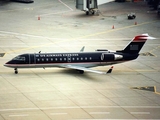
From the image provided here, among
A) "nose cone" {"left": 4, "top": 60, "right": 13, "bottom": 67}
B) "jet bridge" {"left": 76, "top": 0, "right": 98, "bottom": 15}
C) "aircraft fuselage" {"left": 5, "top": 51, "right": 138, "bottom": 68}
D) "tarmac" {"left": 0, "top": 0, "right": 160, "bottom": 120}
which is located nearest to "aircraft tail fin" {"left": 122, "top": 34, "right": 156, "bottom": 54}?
"aircraft fuselage" {"left": 5, "top": 51, "right": 138, "bottom": 68}

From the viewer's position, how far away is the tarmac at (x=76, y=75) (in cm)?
6581

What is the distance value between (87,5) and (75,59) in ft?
159

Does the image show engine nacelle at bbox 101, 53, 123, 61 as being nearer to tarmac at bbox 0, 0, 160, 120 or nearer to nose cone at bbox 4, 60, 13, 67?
tarmac at bbox 0, 0, 160, 120

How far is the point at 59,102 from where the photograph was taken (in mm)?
68375

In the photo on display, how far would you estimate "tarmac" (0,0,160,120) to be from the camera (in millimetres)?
65812

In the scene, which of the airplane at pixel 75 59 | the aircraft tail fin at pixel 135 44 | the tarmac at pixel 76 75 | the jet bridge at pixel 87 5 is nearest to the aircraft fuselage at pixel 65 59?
the airplane at pixel 75 59

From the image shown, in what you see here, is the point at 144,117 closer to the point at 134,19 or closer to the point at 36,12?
the point at 134,19

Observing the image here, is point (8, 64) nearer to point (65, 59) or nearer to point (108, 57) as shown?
point (65, 59)

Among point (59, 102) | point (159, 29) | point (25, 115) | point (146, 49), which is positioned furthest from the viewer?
point (159, 29)

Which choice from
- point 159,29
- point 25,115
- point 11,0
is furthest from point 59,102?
point 11,0

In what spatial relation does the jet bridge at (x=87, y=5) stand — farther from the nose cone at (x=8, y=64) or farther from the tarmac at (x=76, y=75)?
the nose cone at (x=8, y=64)

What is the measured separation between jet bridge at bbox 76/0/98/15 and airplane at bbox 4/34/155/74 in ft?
152

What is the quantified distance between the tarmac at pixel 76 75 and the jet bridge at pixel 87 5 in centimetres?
191

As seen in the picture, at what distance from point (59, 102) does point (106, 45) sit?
32233 mm
